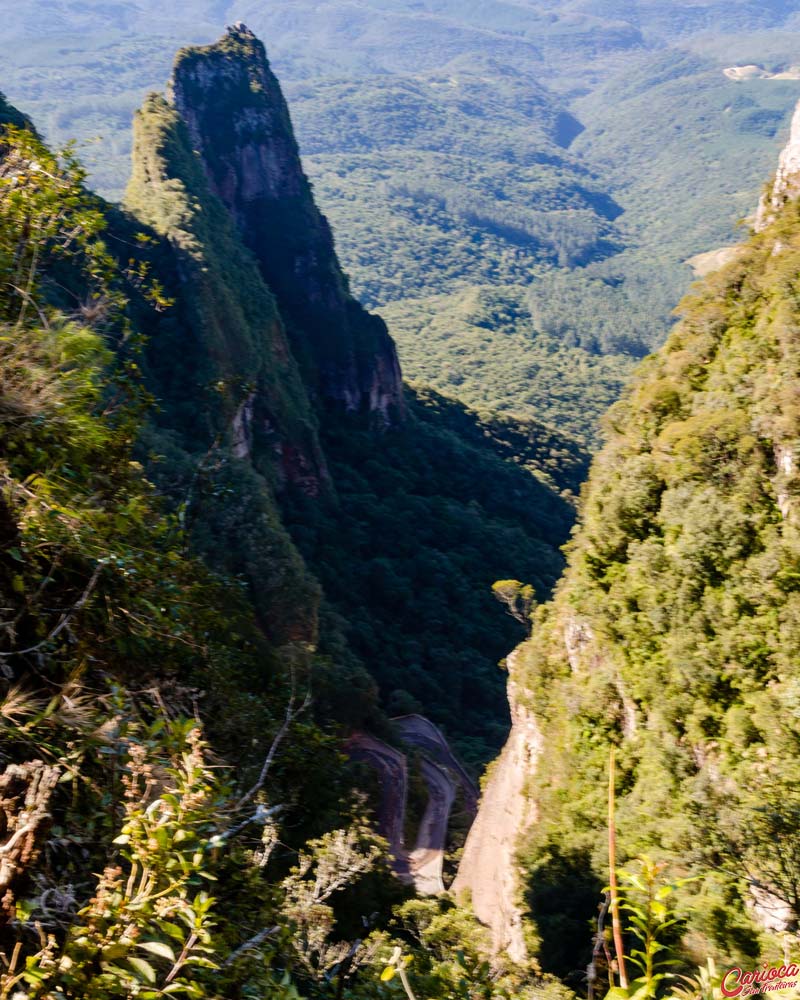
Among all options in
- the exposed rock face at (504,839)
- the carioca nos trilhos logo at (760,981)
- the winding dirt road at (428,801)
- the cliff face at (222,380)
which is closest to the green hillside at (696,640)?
the exposed rock face at (504,839)

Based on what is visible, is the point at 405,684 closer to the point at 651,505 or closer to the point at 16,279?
the point at 651,505

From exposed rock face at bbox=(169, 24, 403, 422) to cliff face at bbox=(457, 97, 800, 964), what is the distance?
47.2 m

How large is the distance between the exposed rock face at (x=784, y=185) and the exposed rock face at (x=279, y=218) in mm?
46693

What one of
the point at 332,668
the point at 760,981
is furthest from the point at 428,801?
the point at 760,981

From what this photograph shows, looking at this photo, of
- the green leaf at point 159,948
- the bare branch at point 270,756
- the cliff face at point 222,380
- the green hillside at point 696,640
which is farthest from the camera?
the cliff face at point 222,380

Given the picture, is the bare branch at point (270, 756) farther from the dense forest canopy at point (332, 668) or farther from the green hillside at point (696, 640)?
the green hillside at point (696, 640)

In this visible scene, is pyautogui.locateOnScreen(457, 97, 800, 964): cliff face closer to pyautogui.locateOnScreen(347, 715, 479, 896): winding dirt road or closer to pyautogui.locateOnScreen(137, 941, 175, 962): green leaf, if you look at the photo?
pyautogui.locateOnScreen(347, 715, 479, 896): winding dirt road

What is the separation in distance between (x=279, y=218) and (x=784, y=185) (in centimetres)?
5664

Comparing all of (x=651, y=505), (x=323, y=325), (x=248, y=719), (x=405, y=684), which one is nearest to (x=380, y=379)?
(x=323, y=325)

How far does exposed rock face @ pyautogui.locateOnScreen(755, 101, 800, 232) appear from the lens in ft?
71.9

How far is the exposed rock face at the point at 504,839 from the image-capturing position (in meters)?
20.6

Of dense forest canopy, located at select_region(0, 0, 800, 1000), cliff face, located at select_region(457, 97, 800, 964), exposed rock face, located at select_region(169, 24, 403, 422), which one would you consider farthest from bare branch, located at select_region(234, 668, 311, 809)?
exposed rock face, located at select_region(169, 24, 403, 422)

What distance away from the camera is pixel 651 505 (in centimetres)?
2045

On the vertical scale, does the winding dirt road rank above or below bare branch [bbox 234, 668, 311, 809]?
below
